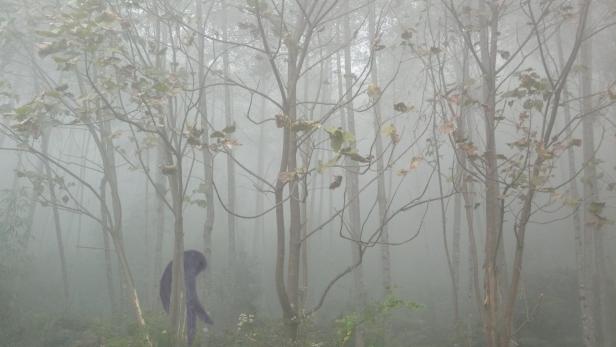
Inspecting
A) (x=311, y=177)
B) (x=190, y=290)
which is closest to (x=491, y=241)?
(x=311, y=177)

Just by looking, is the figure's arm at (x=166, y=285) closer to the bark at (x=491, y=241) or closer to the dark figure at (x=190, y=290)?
the dark figure at (x=190, y=290)

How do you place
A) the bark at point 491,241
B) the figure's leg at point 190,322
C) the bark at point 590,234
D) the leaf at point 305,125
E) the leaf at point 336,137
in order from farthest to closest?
the bark at point 590,234
the figure's leg at point 190,322
the bark at point 491,241
the leaf at point 305,125
the leaf at point 336,137

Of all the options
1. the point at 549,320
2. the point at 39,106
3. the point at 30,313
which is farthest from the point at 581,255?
the point at 30,313

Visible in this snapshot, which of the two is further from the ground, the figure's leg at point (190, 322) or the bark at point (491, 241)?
the bark at point (491, 241)

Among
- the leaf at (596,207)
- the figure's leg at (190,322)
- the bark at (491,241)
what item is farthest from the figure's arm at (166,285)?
the leaf at (596,207)

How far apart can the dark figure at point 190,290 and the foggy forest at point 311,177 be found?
21 millimetres

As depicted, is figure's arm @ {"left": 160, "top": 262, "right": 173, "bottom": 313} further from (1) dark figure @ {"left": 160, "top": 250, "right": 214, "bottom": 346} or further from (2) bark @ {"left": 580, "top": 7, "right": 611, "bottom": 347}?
(2) bark @ {"left": 580, "top": 7, "right": 611, "bottom": 347}

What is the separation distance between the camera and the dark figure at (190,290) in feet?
16.1

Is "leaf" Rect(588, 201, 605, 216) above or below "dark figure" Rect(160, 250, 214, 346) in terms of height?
above

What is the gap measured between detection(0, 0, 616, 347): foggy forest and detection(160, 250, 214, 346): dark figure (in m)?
0.02

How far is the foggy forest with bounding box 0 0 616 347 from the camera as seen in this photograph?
3.55 m

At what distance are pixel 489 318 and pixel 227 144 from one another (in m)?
2.25

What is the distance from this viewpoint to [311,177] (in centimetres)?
527

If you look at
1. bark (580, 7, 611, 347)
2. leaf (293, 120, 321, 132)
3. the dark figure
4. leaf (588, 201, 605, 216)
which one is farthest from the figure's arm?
bark (580, 7, 611, 347)
